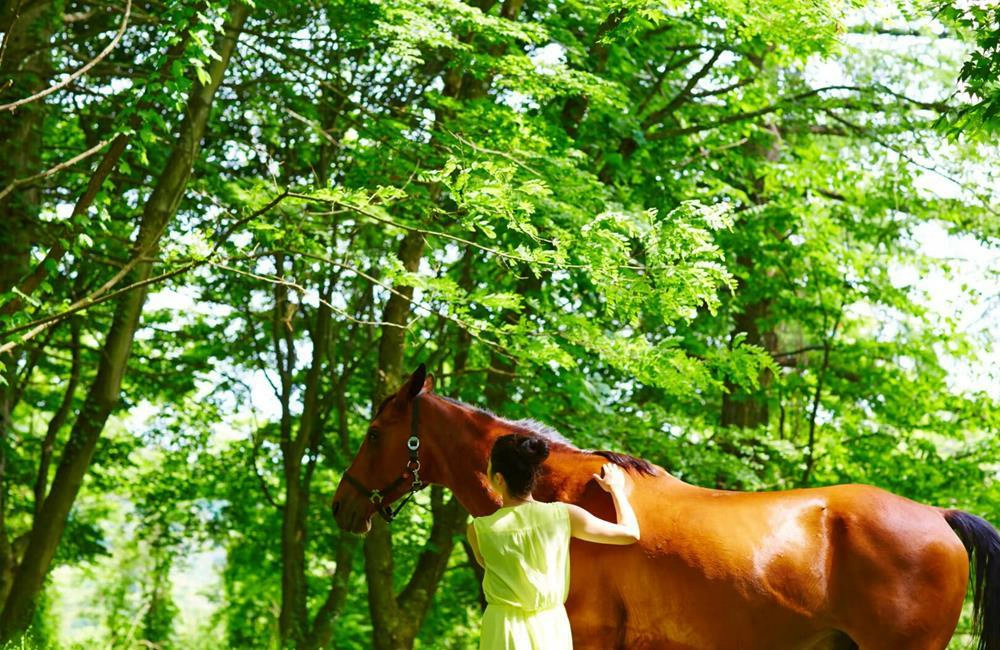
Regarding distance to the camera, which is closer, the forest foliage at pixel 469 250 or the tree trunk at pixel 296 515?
the forest foliage at pixel 469 250

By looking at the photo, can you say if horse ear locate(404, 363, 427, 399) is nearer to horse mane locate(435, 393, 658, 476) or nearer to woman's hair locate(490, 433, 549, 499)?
horse mane locate(435, 393, 658, 476)

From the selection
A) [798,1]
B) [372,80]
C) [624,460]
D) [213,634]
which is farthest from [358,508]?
[213,634]

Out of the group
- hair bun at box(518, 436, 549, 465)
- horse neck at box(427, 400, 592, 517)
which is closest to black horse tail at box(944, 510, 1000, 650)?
horse neck at box(427, 400, 592, 517)

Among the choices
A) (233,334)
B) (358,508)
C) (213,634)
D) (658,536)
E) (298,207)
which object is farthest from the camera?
(213,634)

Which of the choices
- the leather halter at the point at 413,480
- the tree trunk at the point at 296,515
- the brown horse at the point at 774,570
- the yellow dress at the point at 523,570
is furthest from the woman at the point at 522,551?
the tree trunk at the point at 296,515

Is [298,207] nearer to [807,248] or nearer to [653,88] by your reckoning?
[653,88]

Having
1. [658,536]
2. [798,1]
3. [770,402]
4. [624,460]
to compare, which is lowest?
[658,536]

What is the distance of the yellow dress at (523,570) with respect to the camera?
4707 millimetres

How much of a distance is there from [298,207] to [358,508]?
15.6 ft

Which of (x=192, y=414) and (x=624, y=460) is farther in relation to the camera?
(x=192, y=414)

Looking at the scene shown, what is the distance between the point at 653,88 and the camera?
14297mm

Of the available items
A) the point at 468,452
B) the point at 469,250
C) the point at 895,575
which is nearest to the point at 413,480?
the point at 468,452

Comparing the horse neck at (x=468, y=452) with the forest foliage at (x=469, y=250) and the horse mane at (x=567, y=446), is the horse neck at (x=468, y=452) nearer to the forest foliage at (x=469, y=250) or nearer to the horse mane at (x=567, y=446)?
the horse mane at (x=567, y=446)

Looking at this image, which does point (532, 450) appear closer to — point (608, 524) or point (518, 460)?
point (518, 460)
